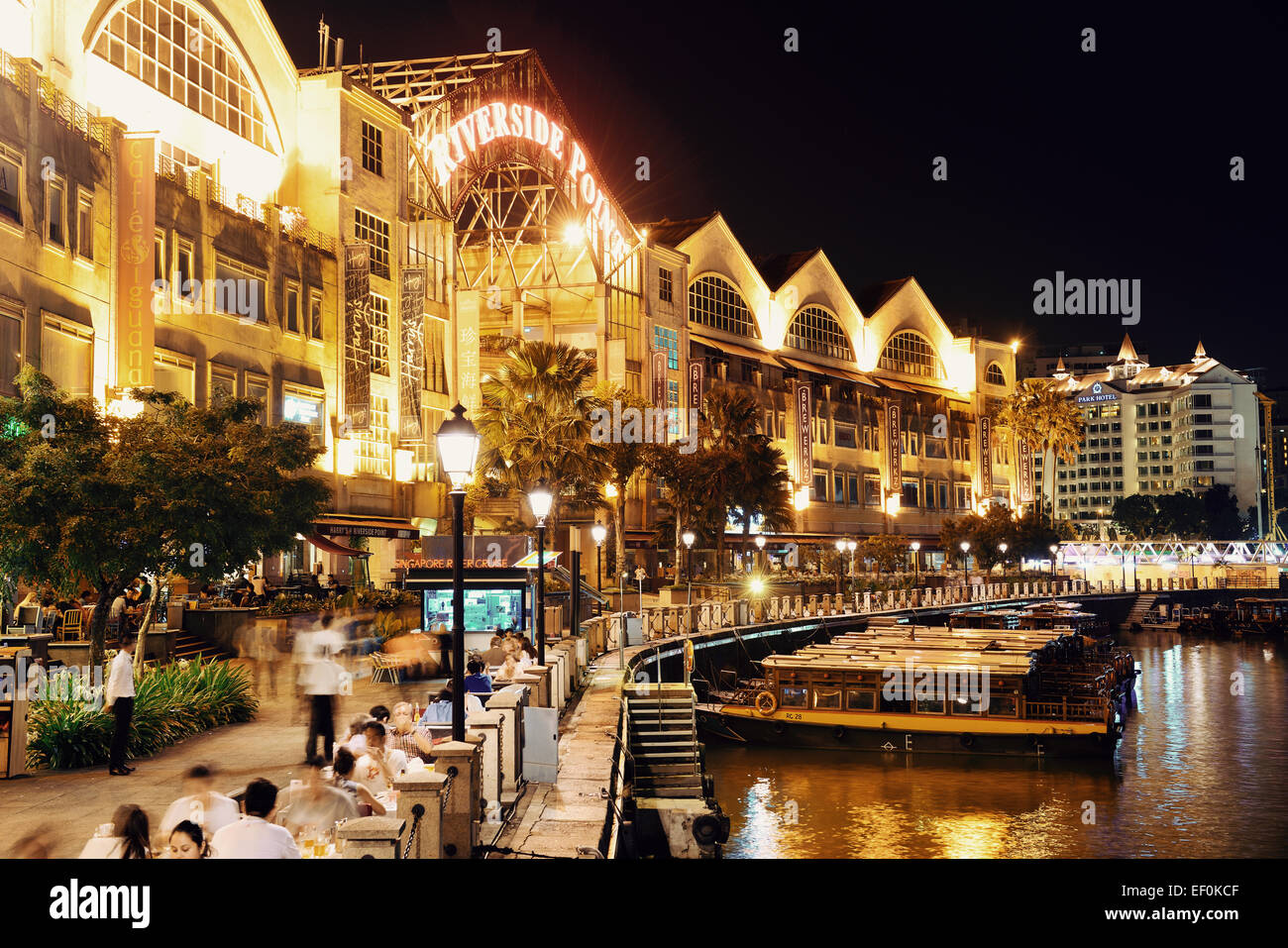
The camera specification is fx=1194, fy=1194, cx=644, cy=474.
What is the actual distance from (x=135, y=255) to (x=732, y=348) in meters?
52.6

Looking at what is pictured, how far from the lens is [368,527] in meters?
46.2

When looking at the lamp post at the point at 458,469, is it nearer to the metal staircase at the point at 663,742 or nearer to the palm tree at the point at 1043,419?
the metal staircase at the point at 663,742

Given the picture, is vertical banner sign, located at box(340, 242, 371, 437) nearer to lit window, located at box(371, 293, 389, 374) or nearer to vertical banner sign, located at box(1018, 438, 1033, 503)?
lit window, located at box(371, 293, 389, 374)

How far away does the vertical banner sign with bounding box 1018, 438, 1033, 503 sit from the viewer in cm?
11150

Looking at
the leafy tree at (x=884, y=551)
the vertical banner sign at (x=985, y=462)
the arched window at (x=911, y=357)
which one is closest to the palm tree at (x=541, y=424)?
the leafy tree at (x=884, y=551)

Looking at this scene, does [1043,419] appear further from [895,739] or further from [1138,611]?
[895,739]

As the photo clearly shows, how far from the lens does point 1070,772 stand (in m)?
35.5

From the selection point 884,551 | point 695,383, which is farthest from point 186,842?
point 884,551

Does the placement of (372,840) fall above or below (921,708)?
above

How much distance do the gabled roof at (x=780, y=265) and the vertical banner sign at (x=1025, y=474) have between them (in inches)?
1208

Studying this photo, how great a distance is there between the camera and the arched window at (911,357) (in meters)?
106
